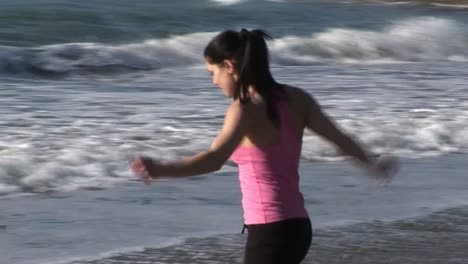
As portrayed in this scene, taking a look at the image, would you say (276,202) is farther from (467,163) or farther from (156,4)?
(156,4)

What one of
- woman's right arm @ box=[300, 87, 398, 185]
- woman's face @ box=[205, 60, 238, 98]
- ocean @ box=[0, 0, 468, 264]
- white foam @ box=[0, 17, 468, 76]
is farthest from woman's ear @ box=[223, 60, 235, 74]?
white foam @ box=[0, 17, 468, 76]

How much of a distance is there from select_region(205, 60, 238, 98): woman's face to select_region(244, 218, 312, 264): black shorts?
405 millimetres

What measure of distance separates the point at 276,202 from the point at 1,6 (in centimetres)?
1855

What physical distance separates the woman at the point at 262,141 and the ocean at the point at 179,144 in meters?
1.94

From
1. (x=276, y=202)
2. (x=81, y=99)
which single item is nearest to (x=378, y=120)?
(x=81, y=99)

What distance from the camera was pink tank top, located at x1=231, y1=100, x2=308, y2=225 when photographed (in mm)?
3719

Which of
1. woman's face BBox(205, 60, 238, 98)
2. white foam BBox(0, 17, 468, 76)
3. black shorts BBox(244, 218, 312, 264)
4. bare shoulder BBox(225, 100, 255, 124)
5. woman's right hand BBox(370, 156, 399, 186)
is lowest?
white foam BBox(0, 17, 468, 76)

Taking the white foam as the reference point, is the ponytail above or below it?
above

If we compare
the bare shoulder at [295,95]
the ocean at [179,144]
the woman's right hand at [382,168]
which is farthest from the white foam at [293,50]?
the bare shoulder at [295,95]

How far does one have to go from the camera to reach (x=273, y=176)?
3.74m

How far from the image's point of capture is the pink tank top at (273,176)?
146 inches

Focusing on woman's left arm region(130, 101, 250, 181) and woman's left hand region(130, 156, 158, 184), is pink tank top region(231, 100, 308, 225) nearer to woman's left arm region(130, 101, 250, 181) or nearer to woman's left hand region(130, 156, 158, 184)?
woman's left arm region(130, 101, 250, 181)

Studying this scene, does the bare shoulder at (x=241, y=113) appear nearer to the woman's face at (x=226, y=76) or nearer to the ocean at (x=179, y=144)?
the woman's face at (x=226, y=76)

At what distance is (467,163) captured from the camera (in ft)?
28.3
